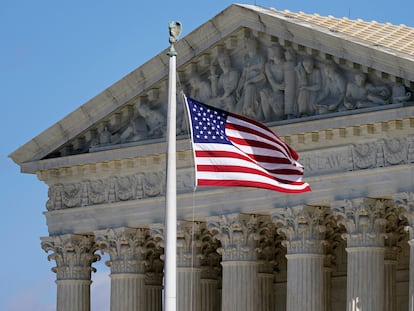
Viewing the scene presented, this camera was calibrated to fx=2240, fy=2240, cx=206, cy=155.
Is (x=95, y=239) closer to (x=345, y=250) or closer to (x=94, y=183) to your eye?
(x=94, y=183)

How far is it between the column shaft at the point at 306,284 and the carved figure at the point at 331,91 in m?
5.19

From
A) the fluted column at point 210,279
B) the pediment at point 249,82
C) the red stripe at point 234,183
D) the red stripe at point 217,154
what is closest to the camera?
the red stripe at point 234,183

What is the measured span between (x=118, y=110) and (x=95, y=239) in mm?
4958

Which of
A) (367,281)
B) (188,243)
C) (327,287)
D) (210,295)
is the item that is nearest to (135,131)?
(188,243)

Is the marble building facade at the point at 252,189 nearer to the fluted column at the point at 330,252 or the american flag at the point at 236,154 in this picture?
the fluted column at the point at 330,252

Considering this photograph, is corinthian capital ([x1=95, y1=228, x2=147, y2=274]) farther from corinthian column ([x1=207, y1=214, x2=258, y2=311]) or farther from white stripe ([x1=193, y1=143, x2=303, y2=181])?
white stripe ([x1=193, y1=143, x2=303, y2=181])

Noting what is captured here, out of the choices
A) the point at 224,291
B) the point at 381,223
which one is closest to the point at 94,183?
the point at 224,291

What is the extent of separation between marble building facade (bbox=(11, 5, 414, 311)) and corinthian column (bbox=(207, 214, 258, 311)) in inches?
1.9

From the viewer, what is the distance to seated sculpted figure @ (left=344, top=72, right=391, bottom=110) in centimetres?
7150

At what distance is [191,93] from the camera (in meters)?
78.0

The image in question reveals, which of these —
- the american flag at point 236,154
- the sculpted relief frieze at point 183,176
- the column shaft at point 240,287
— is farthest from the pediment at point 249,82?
the american flag at point 236,154

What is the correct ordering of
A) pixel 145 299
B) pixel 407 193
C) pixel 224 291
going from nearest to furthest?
1. pixel 407 193
2. pixel 224 291
3. pixel 145 299

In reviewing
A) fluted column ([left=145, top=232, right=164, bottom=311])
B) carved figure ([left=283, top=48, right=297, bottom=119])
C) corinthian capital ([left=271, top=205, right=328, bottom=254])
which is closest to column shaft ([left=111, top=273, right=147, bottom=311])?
fluted column ([left=145, top=232, right=164, bottom=311])

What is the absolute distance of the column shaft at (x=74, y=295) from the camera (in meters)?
83.4
